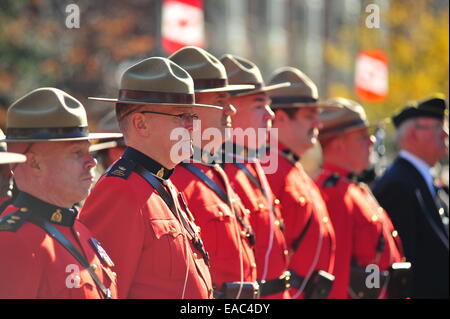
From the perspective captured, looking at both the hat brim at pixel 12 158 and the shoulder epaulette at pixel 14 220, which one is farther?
the shoulder epaulette at pixel 14 220

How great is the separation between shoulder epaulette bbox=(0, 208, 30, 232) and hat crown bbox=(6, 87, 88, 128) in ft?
1.14

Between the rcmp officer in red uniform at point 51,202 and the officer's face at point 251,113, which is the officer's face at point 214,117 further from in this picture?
the rcmp officer in red uniform at point 51,202

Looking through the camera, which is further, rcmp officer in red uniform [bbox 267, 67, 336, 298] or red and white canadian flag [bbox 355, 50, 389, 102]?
red and white canadian flag [bbox 355, 50, 389, 102]

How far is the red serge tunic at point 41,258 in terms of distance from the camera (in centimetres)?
362

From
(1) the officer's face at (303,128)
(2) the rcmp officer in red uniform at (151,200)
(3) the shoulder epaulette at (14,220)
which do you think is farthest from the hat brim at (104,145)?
(3) the shoulder epaulette at (14,220)

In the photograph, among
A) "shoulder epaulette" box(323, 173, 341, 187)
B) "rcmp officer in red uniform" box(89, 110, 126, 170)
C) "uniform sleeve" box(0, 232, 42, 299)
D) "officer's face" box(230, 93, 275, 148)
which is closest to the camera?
"uniform sleeve" box(0, 232, 42, 299)

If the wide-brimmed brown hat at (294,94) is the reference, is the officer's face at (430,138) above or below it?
below

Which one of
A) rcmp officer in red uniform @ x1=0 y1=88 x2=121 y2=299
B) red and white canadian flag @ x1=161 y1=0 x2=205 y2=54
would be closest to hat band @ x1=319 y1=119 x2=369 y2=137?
red and white canadian flag @ x1=161 y1=0 x2=205 y2=54

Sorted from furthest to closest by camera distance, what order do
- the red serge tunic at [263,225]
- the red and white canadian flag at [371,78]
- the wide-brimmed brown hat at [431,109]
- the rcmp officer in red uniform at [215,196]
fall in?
1. the red and white canadian flag at [371,78]
2. the wide-brimmed brown hat at [431,109]
3. the red serge tunic at [263,225]
4. the rcmp officer in red uniform at [215,196]

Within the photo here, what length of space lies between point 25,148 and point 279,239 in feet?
8.00

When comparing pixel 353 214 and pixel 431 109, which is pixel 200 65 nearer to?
pixel 353 214

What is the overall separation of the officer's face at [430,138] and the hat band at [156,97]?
4.07m

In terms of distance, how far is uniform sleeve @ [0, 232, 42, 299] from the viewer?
3.60m

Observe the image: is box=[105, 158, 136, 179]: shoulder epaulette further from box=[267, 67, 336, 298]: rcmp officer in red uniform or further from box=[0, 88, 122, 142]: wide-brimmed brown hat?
box=[267, 67, 336, 298]: rcmp officer in red uniform
